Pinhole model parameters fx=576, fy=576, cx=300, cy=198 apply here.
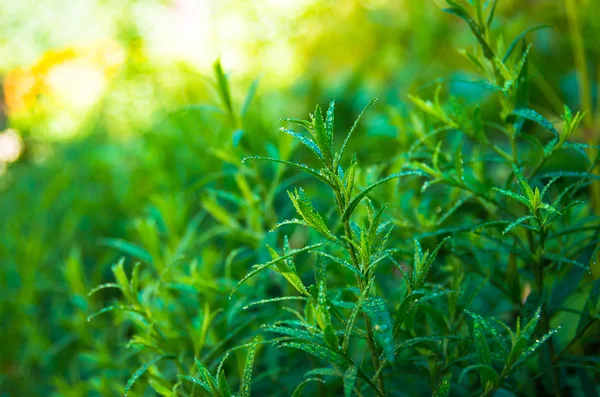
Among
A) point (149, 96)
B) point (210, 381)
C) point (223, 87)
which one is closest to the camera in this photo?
point (210, 381)

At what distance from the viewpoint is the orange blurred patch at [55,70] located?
2.90m

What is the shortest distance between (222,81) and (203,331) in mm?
409

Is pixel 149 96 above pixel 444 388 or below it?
above

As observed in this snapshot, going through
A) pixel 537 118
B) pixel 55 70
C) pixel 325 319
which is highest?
pixel 55 70

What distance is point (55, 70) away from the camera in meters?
3.11

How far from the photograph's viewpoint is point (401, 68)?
2.12m

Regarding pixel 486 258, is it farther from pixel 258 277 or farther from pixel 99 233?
pixel 99 233

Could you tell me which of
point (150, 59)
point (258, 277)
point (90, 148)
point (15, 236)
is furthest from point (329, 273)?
point (150, 59)

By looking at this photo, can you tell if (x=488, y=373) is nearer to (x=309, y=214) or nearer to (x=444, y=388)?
(x=444, y=388)

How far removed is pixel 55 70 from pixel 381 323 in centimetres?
303

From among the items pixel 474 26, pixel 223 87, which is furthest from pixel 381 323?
pixel 223 87

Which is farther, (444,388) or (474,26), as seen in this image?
(474,26)

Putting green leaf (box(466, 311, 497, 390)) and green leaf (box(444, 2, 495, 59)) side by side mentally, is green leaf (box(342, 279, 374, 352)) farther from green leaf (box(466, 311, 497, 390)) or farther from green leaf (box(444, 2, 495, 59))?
green leaf (box(444, 2, 495, 59))

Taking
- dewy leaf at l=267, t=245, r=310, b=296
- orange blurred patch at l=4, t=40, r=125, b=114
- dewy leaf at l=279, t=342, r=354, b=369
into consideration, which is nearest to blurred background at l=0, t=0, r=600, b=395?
orange blurred patch at l=4, t=40, r=125, b=114
